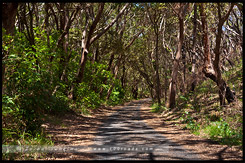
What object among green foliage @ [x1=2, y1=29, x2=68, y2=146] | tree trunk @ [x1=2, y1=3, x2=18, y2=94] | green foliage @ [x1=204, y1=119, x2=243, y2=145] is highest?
tree trunk @ [x1=2, y1=3, x2=18, y2=94]

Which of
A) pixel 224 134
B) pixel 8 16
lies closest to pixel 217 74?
pixel 224 134

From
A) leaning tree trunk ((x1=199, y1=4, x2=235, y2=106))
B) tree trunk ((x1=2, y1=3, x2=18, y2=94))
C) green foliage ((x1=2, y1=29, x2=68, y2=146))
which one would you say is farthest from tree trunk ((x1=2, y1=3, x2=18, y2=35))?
leaning tree trunk ((x1=199, y1=4, x2=235, y2=106))

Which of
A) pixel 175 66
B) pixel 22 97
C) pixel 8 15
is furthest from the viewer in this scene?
pixel 175 66

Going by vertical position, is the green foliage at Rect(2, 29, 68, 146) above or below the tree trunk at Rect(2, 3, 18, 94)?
below

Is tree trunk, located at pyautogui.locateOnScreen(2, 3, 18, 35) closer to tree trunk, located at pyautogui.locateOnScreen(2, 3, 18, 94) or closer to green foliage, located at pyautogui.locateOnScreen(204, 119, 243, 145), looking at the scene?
tree trunk, located at pyautogui.locateOnScreen(2, 3, 18, 94)

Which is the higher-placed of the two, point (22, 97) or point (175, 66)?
point (175, 66)

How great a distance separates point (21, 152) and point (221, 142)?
5592mm

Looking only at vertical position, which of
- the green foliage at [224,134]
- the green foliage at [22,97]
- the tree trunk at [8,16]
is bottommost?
the green foliage at [224,134]

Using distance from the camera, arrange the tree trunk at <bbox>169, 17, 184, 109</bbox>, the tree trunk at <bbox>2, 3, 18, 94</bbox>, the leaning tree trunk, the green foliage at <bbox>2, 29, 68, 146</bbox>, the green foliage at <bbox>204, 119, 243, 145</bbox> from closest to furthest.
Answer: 1. the tree trunk at <bbox>2, 3, 18, 94</bbox>
2. the green foliage at <bbox>2, 29, 68, 146</bbox>
3. the green foliage at <bbox>204, 119, 243, 145</bbox>
4. the leaning tree trunk
5. the tree trunk at <bbox>169, 17, 184, 109</bbox>

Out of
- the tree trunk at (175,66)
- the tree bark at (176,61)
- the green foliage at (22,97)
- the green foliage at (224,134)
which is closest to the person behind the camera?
the green foliage at (22,97)

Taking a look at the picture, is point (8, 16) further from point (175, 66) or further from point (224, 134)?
point (175, 66)

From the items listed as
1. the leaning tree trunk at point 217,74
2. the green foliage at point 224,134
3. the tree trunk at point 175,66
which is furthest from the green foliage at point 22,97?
the tree trunk at point 175,66

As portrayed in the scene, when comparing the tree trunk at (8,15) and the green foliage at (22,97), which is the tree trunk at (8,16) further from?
the green foliage at (22,97)

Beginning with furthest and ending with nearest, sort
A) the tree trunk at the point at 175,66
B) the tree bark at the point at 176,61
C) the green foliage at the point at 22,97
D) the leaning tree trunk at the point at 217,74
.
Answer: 1. the tree trunk at the point at 175,66
2. the tree bark at the point at 176,61
3. the leaning tree trunk at the point at 217,74
4. the green foliage at the point at 22,97
